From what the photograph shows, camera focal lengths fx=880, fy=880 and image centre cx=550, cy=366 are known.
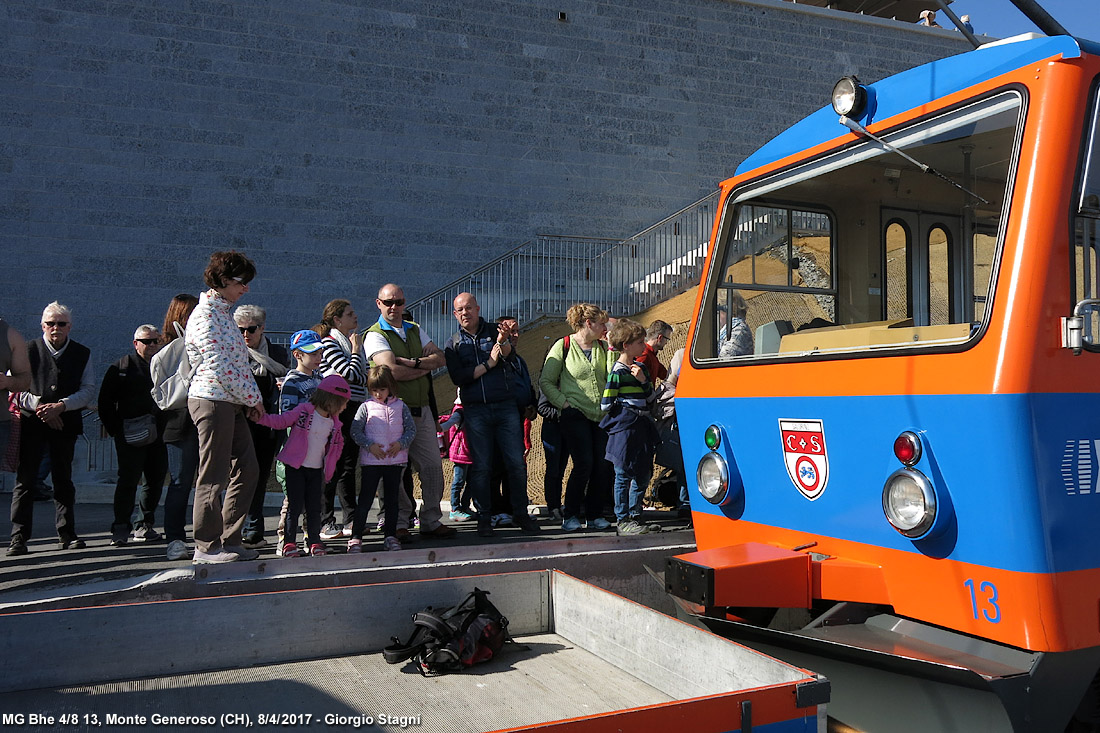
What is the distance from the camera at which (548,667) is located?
3.68 metres

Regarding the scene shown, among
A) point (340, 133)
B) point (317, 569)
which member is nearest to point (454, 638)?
point (317, 569)

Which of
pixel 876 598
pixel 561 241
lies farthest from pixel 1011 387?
pixel 561 241

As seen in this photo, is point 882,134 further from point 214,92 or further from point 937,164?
point 214,92

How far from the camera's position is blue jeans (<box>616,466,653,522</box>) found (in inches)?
273

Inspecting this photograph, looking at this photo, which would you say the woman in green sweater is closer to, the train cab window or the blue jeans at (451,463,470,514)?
the blue jeans at (451,463,470,514)

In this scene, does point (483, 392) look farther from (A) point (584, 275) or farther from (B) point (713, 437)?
(A) point (584, 275)

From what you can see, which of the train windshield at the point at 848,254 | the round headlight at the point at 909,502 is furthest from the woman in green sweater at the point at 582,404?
the round headlight at the point at 909,502

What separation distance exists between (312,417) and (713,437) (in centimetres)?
292

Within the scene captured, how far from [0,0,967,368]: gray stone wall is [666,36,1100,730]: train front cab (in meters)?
15.3

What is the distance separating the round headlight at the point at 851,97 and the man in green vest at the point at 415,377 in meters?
3.85

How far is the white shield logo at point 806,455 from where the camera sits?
3.76 meters

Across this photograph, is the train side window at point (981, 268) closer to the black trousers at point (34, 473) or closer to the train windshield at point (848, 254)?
the train windshield at point (848, 254)

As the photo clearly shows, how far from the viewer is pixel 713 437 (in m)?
4.38

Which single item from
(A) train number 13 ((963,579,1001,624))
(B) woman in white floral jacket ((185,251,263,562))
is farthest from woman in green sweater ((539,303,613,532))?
(A) train number 13 ((963,579,1001,624))
